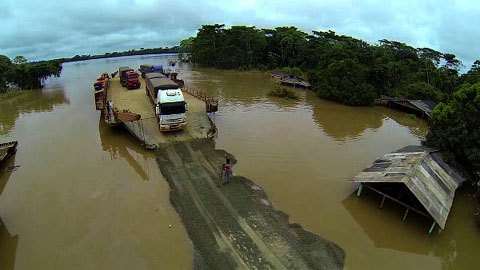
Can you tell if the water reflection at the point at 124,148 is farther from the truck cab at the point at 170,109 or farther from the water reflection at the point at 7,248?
the water reflection at the point at 7,248

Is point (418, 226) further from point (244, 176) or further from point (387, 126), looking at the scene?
point (387, 126)

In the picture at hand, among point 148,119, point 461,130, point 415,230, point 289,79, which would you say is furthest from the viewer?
point 289,79

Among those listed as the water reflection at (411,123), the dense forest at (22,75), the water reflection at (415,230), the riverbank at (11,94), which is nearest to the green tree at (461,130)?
the water reflection at (415,230)

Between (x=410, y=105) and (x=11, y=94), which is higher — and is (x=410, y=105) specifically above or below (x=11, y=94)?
above

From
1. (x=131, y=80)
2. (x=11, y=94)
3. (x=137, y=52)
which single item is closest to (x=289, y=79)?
(x=131, y=80)

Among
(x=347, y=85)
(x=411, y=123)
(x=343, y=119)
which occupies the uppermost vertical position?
(x=347, y=85)

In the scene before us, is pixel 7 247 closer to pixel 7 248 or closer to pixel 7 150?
pixel 7 248

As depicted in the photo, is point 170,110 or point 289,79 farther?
point 289,79

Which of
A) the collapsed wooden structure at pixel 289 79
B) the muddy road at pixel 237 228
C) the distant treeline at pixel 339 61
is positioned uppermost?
the distant treeline at pixel 339 61
